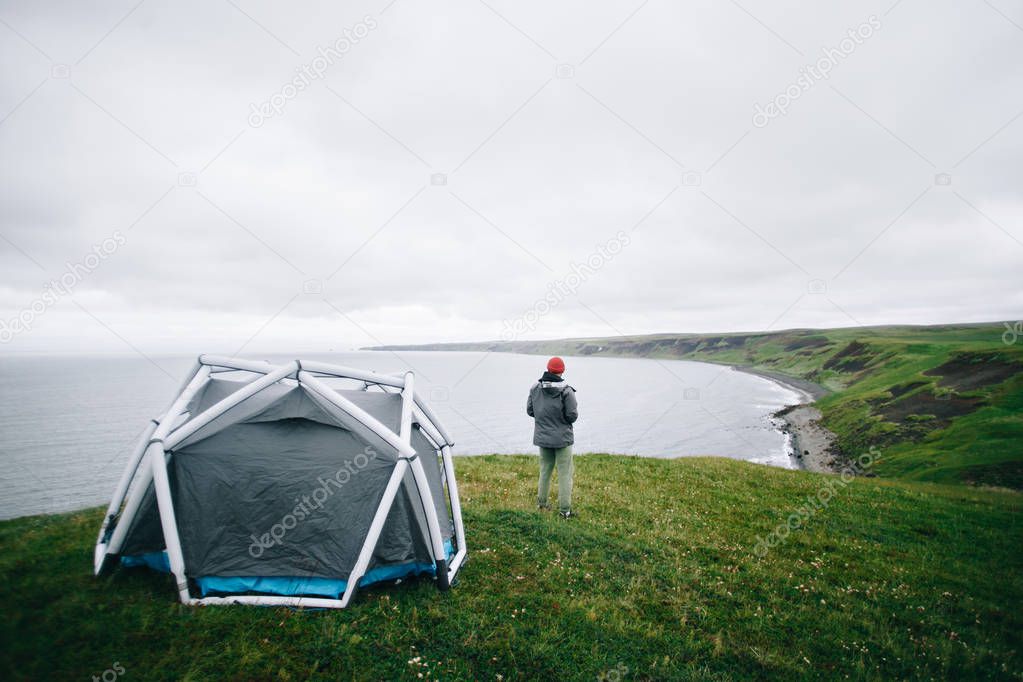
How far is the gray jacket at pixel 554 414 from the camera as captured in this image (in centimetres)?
1187

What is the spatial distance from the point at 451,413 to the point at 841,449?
197 ft

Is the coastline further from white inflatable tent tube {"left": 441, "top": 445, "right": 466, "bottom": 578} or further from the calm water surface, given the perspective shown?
white inflatable tent tube {"left": 441, "top": 445, "right": 466, "bottom": 578}

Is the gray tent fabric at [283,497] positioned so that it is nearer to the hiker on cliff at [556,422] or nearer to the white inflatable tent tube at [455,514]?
the white inflatable tent tube at [455,514]

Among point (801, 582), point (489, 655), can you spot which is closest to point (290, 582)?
point (489, 655)

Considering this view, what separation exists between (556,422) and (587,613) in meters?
5.21

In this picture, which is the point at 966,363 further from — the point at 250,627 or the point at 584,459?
the point at 250,627

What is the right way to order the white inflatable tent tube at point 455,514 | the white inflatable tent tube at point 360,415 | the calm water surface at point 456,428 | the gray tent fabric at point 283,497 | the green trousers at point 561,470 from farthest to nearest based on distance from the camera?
the calm water surface at point 456,428, the green trousers at point 561,470, the white inflatable tent tube at point 455,514, the white inflatable tent tube at point 360,415, the gray tent fabric at point 283,497

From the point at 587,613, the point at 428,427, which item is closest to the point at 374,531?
the point at 428,427

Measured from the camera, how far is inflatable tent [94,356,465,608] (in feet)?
23.9

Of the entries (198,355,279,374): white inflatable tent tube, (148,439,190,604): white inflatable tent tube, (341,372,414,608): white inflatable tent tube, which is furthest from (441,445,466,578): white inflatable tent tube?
(148,439,190,604): white inflatable tent tube

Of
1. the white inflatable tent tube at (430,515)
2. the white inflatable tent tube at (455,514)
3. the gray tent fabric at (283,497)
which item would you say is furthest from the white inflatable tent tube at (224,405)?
the white inflatable tent tube at (455,514)

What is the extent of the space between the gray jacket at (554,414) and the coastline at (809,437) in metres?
42.9

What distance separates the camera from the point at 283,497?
7.61m

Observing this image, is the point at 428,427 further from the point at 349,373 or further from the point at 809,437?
the point at 809,437
